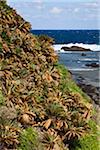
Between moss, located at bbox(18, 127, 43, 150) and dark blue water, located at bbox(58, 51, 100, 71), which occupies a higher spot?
moss, located at bbox(18, 127, 43, 150)

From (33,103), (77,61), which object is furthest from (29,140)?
(77,61)

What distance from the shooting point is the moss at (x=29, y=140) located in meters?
7.57

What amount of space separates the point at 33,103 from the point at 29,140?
0.99 m

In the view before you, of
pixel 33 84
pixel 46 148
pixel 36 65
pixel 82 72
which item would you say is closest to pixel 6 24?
pixel 36 65

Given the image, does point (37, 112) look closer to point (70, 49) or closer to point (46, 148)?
point (46, 148)

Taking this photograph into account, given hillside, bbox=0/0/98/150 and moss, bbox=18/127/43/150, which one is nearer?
moss, bbox=18/127/43/150

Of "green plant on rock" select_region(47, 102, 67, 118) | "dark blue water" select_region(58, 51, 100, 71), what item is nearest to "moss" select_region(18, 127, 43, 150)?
"green plant on rock" select_region(47, 102, 67, 118)

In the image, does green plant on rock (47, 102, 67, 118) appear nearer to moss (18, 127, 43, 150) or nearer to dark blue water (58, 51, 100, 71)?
moss (18, 127, 43, 150)

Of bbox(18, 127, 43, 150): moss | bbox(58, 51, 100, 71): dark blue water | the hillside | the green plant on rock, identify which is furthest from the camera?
bbox(58, 51, 100, 71): dark blue water

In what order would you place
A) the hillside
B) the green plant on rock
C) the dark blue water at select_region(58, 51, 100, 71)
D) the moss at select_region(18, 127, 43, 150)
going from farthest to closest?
the dark blue water at select_region(58, 51, 100, 71) < the green plant on rock < the hillside < the moss at select_region(18, 127, 43, 150)

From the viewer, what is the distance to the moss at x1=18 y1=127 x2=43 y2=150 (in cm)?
757

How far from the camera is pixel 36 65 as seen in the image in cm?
987

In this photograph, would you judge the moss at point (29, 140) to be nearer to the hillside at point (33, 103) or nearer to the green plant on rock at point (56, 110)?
the hillside at point (33, 103)

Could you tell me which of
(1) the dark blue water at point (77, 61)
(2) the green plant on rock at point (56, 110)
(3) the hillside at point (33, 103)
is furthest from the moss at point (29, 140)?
(1) the dark blue water at point (77, 61)
